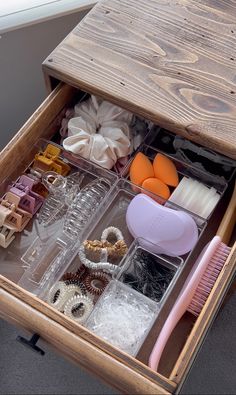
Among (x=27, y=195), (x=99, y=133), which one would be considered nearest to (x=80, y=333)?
(x=27, y=195)

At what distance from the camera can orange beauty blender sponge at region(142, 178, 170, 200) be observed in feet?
2.56

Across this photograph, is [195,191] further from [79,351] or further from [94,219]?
[79,351]

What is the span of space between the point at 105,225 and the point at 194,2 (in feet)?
1.26

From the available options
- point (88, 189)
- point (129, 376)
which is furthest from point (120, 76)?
point (129, 376)

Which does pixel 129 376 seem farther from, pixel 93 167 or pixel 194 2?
pixel 194 2

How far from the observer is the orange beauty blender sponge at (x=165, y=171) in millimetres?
793

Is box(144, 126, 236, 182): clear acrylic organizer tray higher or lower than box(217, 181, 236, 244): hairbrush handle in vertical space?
higher

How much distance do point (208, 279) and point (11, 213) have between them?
0.97 feet

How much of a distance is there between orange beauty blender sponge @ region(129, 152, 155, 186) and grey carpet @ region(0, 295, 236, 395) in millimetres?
406

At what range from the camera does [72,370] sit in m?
1.00

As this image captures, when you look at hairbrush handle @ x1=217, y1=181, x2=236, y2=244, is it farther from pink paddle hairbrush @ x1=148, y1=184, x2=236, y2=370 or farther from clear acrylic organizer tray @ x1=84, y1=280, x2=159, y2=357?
clear acrylic organizer tray @ x1=84, y1=280, x2=159, y2=357

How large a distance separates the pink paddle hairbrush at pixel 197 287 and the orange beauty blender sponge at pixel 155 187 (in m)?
0.11

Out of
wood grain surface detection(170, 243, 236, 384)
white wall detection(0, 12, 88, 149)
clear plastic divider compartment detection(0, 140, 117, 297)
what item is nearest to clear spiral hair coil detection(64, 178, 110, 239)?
clear plastic divider compartment detection(0, 140, 117, 297)

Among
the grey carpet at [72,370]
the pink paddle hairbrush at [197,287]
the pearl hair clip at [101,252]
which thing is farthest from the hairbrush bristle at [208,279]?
the grey carpet at [72,370]
